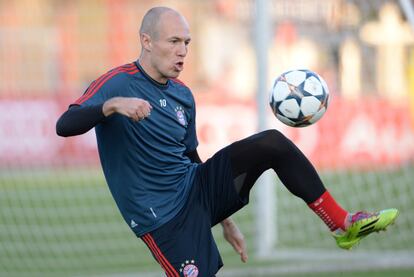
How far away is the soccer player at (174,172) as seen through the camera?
5262 millimetres

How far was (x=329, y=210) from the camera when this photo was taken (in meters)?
5.32

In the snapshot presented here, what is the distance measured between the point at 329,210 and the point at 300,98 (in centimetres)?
64

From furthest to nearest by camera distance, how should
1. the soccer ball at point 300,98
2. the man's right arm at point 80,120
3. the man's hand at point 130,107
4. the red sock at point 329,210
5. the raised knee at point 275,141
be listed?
the soccer ball at point 300,98, the red sock at point 329,210, the raised knee at point 275,141, the man's right arm at point 80,120, the man's hand at point 130,107

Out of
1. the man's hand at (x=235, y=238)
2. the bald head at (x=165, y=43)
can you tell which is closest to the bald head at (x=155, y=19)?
the bald head at (x=165, y=43)

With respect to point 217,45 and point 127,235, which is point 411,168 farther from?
point 217,45

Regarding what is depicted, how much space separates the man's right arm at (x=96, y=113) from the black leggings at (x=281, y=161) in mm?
796

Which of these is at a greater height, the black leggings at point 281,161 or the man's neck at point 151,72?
the man's neck at point 151,72

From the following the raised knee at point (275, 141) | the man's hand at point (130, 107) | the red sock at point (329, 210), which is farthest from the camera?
the red sock at point (329, 210)

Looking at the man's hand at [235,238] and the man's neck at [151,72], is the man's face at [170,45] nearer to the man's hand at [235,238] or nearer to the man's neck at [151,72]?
the man's neck at [151,72]

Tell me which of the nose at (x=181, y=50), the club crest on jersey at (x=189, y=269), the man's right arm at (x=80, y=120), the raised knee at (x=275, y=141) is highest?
the nose at (x=181, y=50)

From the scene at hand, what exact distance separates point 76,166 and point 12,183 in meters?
3.49

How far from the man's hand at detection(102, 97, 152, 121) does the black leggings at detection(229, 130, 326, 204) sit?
809 millimetres

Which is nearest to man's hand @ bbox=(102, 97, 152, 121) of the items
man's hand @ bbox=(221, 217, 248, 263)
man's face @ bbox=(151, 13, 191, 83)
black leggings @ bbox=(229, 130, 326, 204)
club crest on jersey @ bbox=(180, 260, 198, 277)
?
man's face @ bbox=(151, 13, 191, 83)

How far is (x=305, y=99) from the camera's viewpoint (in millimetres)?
5422
